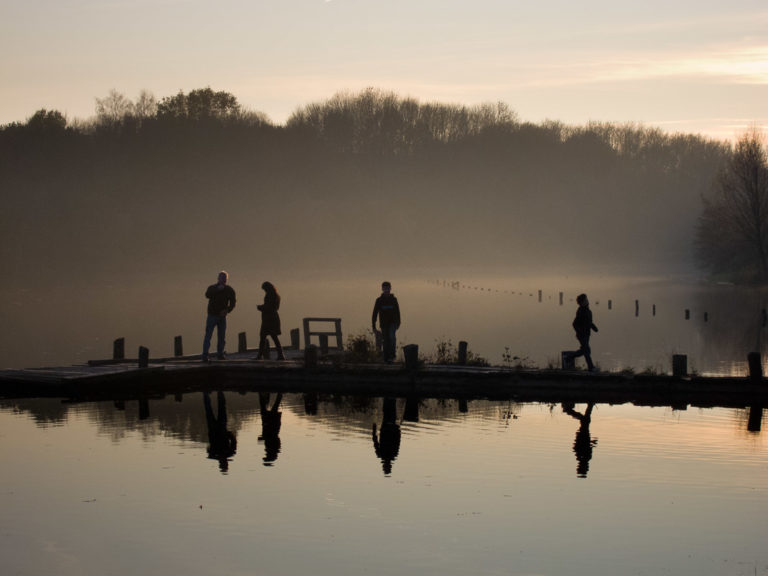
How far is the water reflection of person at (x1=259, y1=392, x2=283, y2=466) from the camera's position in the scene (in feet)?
74.3

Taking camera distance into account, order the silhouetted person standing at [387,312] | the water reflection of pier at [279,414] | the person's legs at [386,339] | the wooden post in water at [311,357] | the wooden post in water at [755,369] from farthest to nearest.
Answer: the wooden post in water at [311,357] → the person's legs at [386,339] → the silhouetted person standing at [387,312] → the wooden post in water at [755,369] → the water reflection of pier at [279,414]

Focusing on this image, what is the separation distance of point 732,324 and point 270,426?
1681 inches

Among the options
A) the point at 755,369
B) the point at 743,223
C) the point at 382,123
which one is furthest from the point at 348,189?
the point at 755,369

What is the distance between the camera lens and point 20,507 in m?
18.2

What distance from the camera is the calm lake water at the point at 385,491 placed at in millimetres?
15711

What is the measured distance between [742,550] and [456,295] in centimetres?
8521

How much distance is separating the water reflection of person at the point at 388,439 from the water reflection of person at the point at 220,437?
2671 millimetres

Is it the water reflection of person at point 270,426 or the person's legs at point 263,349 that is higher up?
the person's legs at point 263,349

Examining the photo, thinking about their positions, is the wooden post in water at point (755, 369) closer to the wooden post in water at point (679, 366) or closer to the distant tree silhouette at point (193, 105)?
the wooden post in water at point (679, 366)

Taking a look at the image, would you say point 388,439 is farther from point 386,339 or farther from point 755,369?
point 755,369

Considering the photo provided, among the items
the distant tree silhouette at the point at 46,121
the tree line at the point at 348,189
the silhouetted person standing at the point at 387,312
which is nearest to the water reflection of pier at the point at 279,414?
the silhouetted person standing at the point at 387,312

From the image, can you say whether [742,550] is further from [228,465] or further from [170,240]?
[170,240]

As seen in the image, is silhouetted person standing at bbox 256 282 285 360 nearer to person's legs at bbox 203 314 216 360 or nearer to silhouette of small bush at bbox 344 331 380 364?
person's legs at bbox 203 314 216 360

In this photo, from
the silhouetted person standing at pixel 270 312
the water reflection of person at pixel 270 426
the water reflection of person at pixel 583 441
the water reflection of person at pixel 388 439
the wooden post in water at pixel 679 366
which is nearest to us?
the water reflection of person at pixel 583 441
